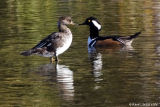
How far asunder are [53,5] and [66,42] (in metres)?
16.9

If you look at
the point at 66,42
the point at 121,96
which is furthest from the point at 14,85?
the point at 66,42

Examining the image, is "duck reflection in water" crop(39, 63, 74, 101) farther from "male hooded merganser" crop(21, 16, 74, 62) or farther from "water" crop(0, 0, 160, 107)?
"male hooded merganser" crop(21, 16, 74, 62)

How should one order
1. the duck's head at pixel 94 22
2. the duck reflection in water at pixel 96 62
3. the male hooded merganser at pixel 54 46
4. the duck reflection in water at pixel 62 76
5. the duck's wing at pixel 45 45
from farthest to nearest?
the duck's head at pixel 94 22, the male hooded merganser at pixel 54 46, the duck's wing at pixel 45 45, the duck reflection in water at pixel 96 62, the duck reflection in water at pixel 62 76

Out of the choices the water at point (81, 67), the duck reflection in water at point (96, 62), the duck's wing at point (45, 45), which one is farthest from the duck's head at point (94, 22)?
the duck's wing at point (45, 45)

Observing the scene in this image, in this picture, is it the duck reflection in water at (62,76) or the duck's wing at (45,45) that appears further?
the duck's wing at (45,45)

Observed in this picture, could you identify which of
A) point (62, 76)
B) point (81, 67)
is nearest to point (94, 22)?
point (81, 67)

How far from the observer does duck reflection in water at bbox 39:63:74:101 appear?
1568cm

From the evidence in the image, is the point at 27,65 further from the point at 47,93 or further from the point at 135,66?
the point at 47,93

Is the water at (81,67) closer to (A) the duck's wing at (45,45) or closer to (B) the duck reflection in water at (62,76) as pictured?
(B) the duck reflection in water at (62,76)

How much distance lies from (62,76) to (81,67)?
1395 mm

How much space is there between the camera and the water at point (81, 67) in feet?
49.6

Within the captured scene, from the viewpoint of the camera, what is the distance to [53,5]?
37375 millimetres

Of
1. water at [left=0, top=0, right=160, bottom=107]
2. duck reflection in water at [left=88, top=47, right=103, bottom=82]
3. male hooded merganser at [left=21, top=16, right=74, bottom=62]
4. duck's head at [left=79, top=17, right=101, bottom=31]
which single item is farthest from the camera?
duck's head at [left=79, top=17, right=101, bottom=31]

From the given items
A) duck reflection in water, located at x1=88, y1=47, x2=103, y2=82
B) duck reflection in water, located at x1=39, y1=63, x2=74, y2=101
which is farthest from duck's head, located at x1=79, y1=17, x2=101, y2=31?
duck reflection in water, located at x1=39, y1=63, x2=74, y2=101
